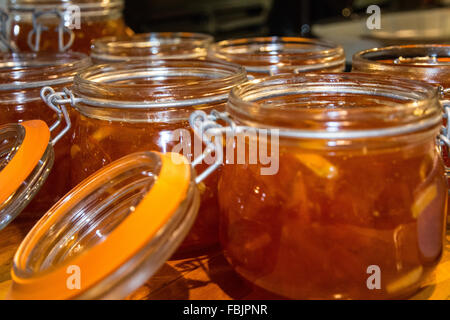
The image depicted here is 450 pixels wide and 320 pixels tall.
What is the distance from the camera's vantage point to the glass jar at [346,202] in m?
0.48

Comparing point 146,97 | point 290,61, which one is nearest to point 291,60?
point 290,61

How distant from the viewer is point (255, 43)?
100cm

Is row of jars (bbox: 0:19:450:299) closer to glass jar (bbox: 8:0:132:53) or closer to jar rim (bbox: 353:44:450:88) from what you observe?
jar rim (bbox: 353:44:450:88)

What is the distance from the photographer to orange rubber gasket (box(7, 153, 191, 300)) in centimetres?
44

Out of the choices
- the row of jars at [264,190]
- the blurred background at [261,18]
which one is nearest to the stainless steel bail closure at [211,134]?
the row of jars at [264,190]

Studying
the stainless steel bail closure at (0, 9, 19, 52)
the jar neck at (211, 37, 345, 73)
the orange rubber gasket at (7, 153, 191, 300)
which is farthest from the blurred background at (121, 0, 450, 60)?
the orange rubber gasket at (7, 153, 191, 300)

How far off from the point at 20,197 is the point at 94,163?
3.4 inches

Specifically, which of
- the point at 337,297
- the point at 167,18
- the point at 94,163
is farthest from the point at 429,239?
the point at 167,18

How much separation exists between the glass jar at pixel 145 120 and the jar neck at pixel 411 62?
17cm

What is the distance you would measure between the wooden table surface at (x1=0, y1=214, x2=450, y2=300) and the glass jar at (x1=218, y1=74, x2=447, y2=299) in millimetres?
37

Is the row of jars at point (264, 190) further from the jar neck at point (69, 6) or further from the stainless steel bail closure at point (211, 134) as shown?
the jar neck at point (69, 6)

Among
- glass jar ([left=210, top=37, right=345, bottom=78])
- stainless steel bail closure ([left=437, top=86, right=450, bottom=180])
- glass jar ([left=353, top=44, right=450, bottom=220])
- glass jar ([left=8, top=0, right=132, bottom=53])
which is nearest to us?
stainless steel bail closure ([left=437, top=86, right=450, bottom=180])

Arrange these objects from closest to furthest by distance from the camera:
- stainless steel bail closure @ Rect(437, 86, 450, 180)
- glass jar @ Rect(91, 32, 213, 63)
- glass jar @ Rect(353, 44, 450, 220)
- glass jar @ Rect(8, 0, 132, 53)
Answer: stainless steel bail closure @ Rect(437, 86, 450, 180) → glass jar @ Rect(353, 44, 450, 220) → glass jar @ Rect(91, 32, 213, 63) → glass jar @ Rect(8, 0, 132, 53)
